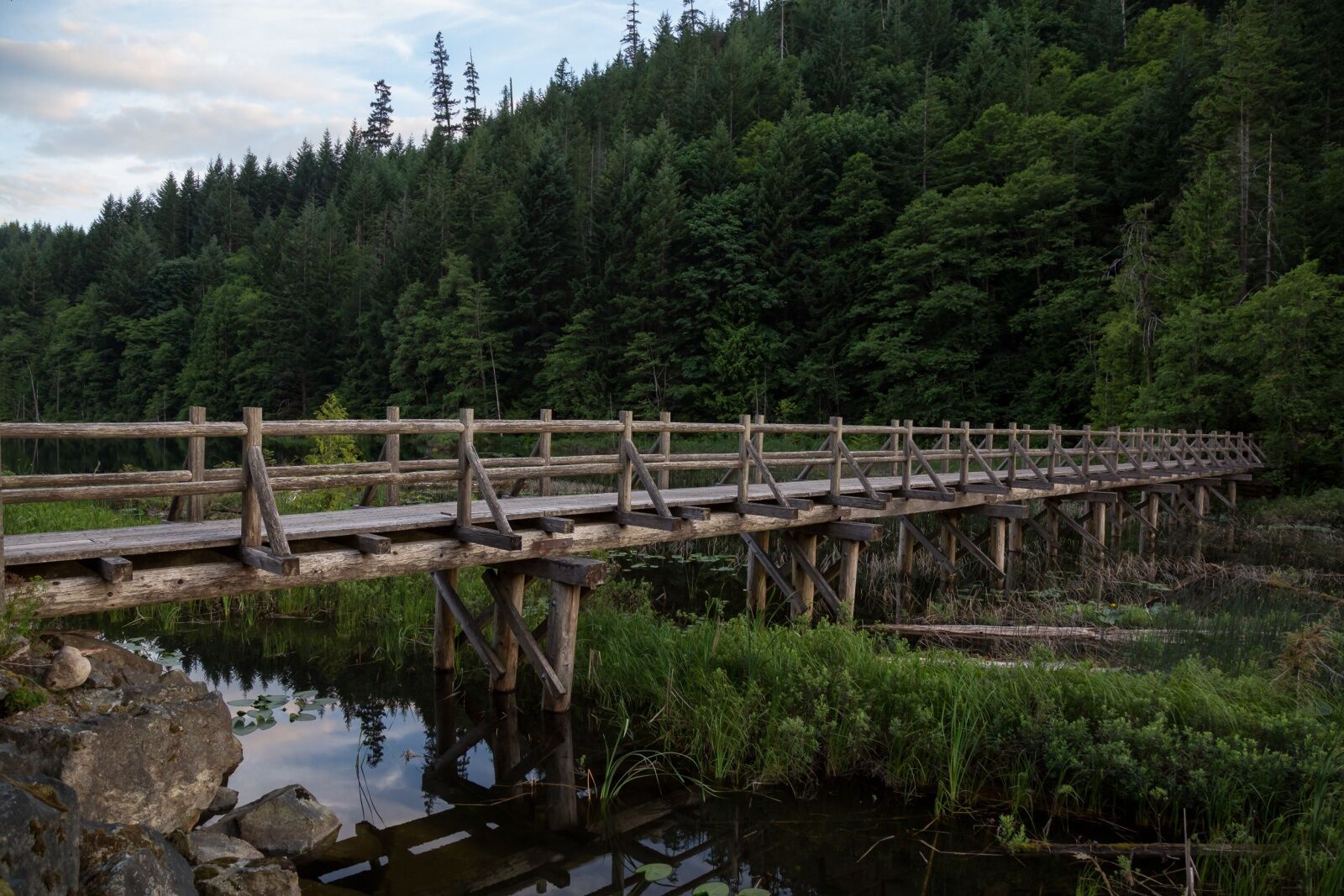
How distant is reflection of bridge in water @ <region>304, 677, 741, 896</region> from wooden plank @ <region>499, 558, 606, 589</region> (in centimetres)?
158

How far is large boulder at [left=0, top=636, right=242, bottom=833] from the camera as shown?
4.68m

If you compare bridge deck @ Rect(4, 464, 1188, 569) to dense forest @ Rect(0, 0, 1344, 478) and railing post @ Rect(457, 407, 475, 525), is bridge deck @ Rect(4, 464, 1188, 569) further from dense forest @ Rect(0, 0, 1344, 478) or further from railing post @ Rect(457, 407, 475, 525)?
dense forest @ Rect(0, 0, 1344, 478)

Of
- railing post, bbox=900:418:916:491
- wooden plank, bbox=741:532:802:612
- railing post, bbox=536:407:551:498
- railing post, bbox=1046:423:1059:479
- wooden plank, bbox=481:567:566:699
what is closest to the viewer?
wooden plank, bbox=481:567:566:699

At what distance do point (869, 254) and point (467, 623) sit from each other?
4172 centimetres

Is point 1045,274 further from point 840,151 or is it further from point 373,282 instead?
point 373,282

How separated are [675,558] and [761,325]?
101 feet

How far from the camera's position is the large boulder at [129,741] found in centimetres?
468

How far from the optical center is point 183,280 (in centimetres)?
8238

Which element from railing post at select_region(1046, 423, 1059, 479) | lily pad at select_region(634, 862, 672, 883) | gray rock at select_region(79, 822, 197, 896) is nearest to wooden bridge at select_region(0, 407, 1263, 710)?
railing post at select_region(1046, 423, 1059, 479)

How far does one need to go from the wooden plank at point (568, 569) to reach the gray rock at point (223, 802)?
10.6ft

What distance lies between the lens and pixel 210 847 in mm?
5277

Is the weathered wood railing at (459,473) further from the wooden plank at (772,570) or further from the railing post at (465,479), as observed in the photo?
the wooden plank at (772,570)

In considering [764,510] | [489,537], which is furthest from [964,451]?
[489,537]

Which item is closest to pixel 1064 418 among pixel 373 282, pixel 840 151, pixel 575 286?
pixel 840 151
